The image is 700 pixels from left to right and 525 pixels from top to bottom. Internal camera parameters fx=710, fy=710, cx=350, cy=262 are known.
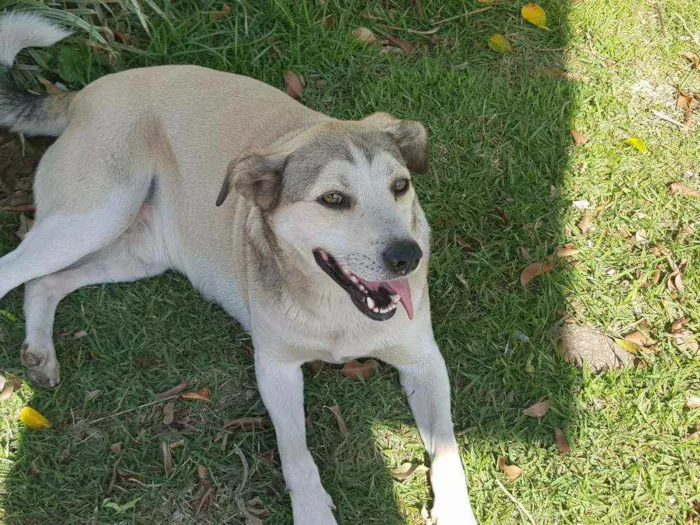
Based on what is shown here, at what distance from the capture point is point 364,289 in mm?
2896

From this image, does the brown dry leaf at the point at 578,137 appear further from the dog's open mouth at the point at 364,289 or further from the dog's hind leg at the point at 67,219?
the dog's hind leg at the point at 67,219

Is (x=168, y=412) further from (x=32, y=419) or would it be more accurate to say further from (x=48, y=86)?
(x=48, y=86)

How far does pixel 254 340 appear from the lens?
3445mm

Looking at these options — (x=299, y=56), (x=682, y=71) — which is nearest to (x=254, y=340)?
(x=299, y=56)

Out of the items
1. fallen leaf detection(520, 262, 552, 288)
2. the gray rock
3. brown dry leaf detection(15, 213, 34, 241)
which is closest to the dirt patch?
brown dry leaf detection(15, 213, 34, 241)

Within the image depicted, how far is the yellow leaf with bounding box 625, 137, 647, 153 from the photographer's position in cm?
455

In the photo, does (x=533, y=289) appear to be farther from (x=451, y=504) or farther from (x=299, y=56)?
(x=299, y=56)

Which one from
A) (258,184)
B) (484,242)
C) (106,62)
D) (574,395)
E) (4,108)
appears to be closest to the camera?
(258,184)

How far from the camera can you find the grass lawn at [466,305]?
328 centimetres

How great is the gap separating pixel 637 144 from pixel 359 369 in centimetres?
240

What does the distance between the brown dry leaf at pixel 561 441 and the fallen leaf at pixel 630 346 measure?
0.63m

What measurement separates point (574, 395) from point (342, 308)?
1306 mm

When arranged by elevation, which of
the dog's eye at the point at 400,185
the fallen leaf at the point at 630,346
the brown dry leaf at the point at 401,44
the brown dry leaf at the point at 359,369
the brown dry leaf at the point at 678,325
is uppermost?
the dog's eye at the point at 400,185

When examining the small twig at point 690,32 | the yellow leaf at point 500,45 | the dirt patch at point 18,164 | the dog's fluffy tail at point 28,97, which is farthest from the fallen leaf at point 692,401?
the dirt patch at point 18,164
